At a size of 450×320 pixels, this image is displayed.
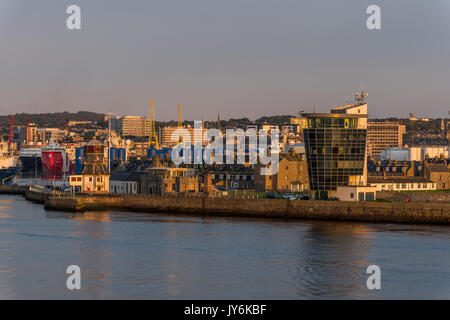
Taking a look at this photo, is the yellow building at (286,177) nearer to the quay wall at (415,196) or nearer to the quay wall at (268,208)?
the quay wall at (415,196)

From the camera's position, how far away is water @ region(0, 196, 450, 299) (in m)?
39.2

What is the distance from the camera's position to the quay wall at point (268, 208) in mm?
70750

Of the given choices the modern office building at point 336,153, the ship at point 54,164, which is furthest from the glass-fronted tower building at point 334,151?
the ship at point 54,164

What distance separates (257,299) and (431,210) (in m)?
36.7

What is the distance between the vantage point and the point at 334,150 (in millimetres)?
78312

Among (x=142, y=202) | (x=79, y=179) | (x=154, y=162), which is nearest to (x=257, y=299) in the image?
(x=142, y=202)

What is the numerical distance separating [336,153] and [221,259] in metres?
32.8

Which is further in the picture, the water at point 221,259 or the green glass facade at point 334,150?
the green glass facade at point 334,150

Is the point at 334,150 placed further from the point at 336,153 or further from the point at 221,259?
the point at 221,259

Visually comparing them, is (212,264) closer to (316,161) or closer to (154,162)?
(316,161)

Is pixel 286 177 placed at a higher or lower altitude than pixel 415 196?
higher

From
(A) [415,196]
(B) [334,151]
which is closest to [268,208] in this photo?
(B) [334,151]

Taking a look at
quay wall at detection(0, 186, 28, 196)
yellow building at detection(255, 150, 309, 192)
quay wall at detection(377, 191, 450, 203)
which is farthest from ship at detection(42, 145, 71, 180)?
quay wall at detection(377, 191, 450, 203)

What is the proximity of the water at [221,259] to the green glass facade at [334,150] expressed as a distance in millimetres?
8473
